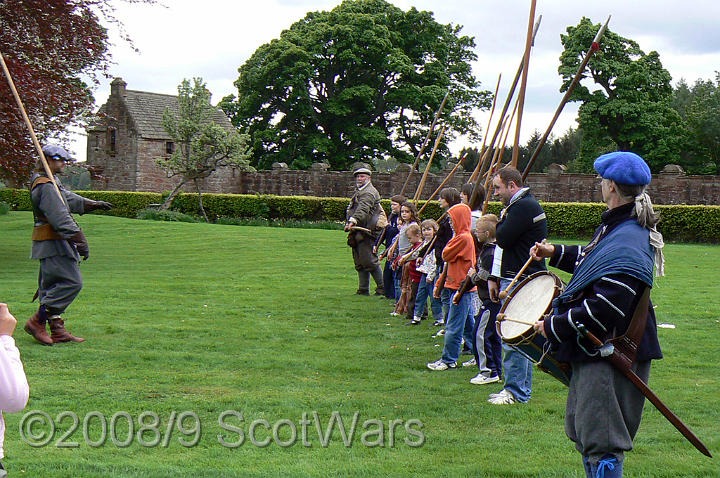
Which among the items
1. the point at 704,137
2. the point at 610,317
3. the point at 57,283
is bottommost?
the point at 57,283

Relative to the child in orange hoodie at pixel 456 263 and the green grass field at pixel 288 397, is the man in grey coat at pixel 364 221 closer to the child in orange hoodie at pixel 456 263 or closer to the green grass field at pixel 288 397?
the green grass field at pixel 288 397

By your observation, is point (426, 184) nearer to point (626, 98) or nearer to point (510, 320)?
point (626, 98)

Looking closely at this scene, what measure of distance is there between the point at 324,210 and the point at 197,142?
7001 mm

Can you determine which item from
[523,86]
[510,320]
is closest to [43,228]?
[523,86]

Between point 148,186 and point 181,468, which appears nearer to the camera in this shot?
point 181,468

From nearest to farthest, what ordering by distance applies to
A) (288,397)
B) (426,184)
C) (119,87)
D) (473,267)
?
(288,397)
(473,267)
(426,184)
(119,87)

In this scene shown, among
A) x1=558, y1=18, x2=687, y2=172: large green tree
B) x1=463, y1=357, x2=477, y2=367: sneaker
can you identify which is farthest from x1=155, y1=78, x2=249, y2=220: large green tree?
x1=463, y1=357, x2=477, y2=367: sneaker

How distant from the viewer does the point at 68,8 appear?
55.2 feet

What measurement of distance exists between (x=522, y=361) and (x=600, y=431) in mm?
3177

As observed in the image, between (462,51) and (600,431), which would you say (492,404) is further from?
(462,51)

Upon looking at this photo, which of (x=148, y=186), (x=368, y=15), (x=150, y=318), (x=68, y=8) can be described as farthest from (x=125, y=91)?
(x=150, y=318)

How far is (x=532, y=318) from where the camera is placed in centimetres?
454

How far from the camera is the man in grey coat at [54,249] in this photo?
8820 mm

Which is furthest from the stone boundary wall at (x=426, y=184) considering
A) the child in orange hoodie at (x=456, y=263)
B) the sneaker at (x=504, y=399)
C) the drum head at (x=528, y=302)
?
the drum head at (x=528, y=302)
